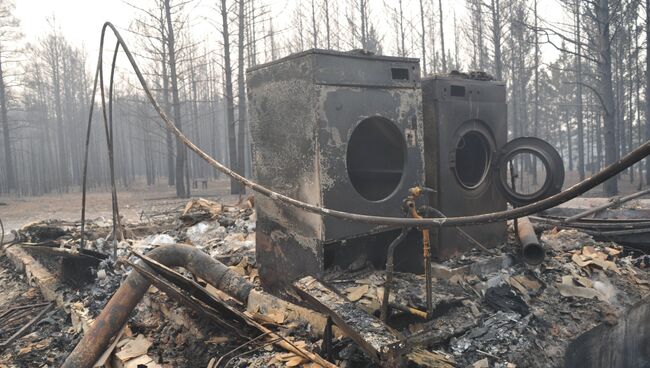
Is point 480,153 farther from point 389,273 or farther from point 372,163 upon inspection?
point 389,273

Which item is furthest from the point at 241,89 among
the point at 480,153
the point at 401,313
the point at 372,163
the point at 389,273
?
the point at 389,273

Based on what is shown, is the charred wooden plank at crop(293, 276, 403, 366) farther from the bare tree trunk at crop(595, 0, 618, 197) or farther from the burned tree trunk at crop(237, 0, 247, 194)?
the burned tree trunk at crop(237, 0, 247, 194)

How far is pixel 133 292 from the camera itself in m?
4.04

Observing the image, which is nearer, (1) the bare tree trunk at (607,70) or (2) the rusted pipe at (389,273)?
(2) the rusted pipe at (389,273)

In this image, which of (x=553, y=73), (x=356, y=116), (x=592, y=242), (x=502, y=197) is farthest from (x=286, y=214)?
(x=553, y=73)

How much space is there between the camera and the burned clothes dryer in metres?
5.20

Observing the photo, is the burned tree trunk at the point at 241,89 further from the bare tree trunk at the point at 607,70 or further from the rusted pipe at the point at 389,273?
the rusted pipe at the point at 389,273

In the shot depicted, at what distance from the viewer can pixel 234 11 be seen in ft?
66.8

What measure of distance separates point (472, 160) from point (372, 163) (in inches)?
61.8

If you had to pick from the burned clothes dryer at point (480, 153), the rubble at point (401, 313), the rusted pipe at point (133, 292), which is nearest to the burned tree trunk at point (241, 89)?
the rubble at point (401, 313)

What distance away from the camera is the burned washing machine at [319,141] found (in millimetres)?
4051

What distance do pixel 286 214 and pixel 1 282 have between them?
644 centimetres

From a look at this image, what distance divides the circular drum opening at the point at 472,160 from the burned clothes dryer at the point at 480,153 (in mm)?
24

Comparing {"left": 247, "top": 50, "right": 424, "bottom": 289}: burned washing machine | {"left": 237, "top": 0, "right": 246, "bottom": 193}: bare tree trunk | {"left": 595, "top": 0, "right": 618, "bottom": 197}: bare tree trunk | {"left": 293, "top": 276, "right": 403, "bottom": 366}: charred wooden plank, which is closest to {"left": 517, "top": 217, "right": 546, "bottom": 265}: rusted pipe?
{"left": 247, "top": 50, "right": 424, "bottom": 289}: burned washing machine
